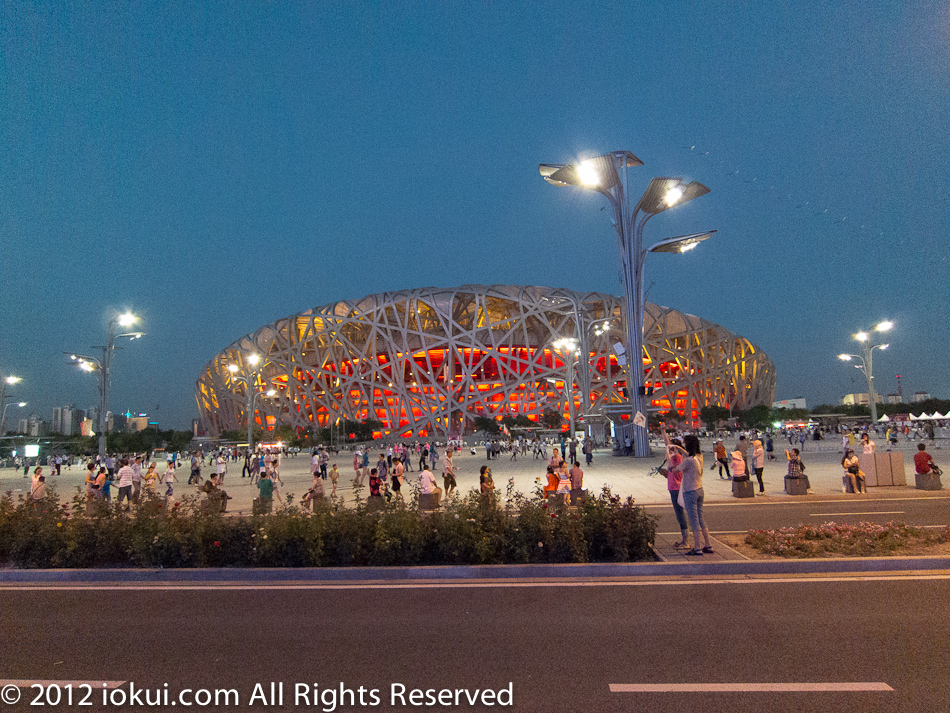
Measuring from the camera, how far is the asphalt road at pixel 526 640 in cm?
390

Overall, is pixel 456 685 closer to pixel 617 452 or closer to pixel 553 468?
pixel 553 468

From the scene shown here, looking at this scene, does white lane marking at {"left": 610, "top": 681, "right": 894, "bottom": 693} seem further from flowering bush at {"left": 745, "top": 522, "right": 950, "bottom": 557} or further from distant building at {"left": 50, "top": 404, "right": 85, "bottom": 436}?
distant building at {"left": 50, "top": 404, "right": 85, "bottom": 436}

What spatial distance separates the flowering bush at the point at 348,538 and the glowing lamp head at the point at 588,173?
737 inches

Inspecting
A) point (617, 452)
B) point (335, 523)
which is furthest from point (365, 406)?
point (335, 523)

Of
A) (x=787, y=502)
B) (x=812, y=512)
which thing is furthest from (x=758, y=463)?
(x=812, y=512)

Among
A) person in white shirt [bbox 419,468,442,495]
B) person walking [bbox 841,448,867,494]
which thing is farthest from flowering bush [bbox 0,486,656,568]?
person walking [bbox 841,448,867,494]

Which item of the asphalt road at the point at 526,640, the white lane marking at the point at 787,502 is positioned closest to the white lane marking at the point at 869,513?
the white lane marking at the point at 787,502

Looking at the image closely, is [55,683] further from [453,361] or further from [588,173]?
[453,361]

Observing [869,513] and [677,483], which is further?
[869,513]

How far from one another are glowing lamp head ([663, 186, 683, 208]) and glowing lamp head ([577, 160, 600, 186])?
324 centimetres

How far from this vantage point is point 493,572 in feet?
24.0

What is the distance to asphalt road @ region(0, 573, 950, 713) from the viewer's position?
3898 mm

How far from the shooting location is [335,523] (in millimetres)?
8250

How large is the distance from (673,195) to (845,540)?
68.1 ft
